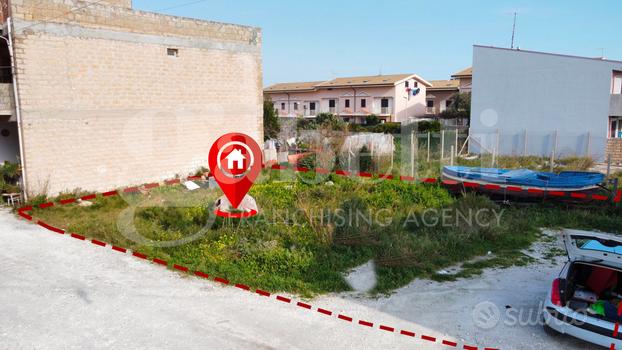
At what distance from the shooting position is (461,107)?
121 ft

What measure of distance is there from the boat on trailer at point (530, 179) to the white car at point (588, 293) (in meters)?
6.76

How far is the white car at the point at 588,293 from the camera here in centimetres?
522

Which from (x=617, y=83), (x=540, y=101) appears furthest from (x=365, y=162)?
(x=617, y=83)

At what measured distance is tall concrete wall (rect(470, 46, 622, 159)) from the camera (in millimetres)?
21438

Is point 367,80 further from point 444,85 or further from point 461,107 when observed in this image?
point 461,107

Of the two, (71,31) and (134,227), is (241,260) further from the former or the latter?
(71,31)

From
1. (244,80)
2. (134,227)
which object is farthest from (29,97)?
(244,80)

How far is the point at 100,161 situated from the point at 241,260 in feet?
27.6

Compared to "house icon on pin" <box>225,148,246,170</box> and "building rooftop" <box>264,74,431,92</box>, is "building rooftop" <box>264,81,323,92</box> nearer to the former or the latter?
"building rooftop" <box>264,74,431,92</box>

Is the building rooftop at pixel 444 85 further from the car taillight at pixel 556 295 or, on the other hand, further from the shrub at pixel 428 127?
the car taillight at pixel 556 295

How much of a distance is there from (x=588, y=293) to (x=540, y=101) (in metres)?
18.6

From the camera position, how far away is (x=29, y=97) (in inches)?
494

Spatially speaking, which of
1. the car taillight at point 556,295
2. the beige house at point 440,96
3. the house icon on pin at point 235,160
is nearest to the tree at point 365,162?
the house icon on pin at point 235,160

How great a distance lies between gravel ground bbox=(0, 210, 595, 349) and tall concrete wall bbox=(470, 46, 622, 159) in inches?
613
